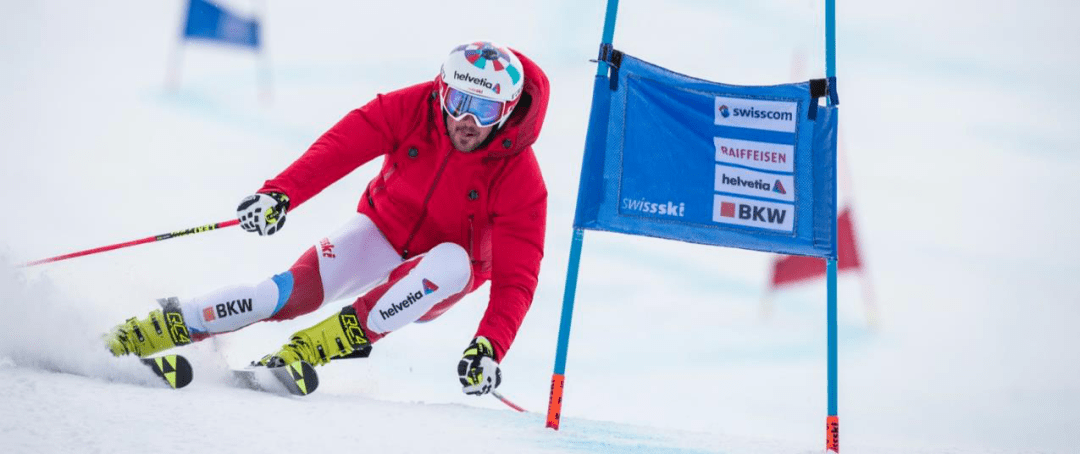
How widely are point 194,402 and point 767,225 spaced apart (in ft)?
6.61

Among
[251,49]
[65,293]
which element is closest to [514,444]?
[65,293]

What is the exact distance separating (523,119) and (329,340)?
1.11 meters

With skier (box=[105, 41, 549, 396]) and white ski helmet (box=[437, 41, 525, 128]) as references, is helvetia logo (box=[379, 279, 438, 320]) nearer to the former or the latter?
skier (box=[105, 41, 549, 396])

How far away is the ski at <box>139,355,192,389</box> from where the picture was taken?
10.4ft

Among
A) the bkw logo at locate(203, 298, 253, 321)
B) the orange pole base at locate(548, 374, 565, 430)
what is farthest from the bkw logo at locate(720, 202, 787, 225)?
the bkw logo at locate(203, 298, 253, 321)

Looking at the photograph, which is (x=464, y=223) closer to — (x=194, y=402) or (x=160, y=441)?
(x=194, y=402)

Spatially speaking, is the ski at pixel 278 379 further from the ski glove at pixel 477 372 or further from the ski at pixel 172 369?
the ski glove at pixel 477 372

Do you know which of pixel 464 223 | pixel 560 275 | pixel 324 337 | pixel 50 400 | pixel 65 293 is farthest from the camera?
pixel 560 275

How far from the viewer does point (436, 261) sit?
3777 mm

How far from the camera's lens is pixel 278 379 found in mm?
3482

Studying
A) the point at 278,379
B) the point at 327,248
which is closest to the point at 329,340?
the point at 278,379

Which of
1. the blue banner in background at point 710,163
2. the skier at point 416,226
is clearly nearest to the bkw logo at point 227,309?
the skier at point 416,226

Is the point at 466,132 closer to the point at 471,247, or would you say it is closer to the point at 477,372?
the point at 471,247

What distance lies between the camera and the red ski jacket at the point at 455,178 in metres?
3.86
